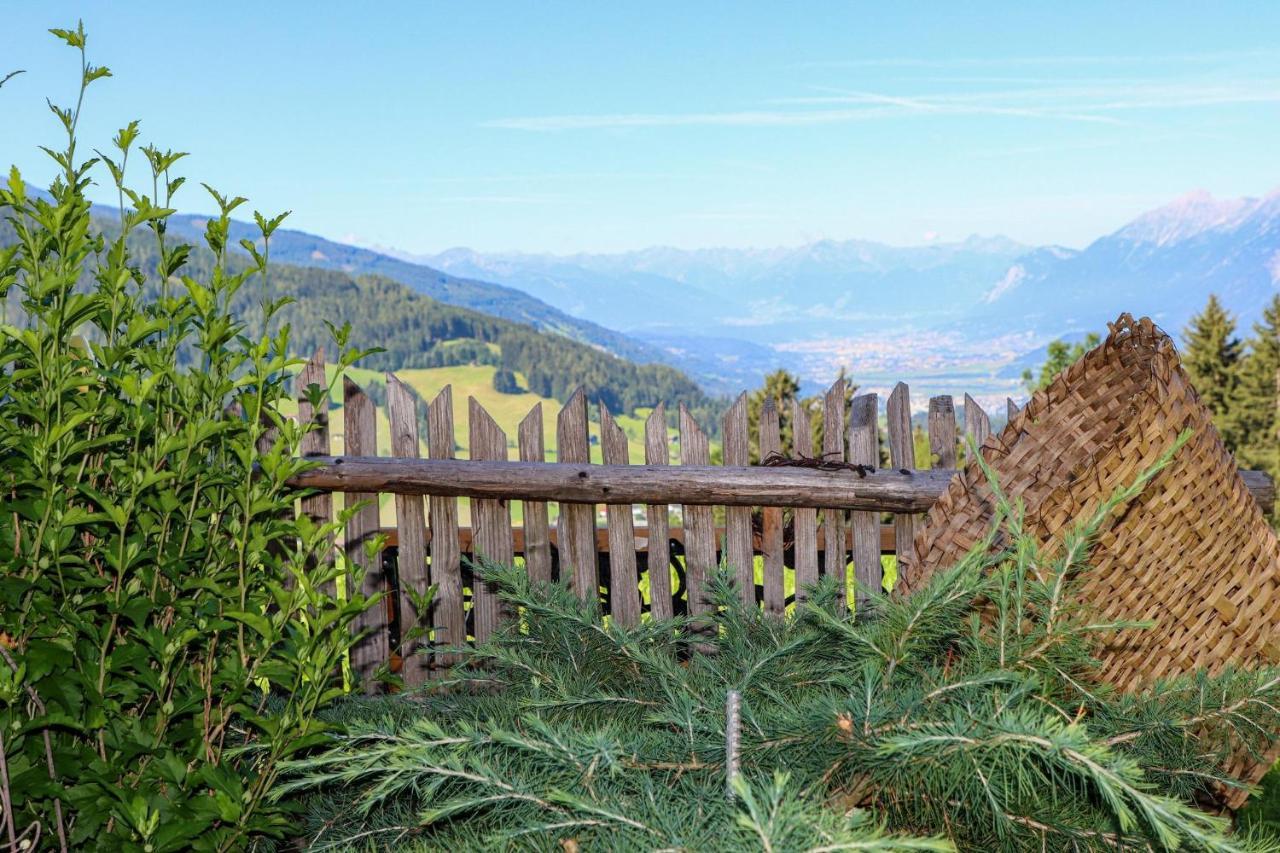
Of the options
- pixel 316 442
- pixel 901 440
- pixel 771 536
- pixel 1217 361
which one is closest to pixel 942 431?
pixel 901 440

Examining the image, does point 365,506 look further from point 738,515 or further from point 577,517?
point 738,515

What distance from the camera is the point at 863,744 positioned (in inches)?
45.8

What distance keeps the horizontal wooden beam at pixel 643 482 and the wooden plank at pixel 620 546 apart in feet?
0.39

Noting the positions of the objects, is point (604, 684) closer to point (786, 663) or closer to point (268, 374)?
point (786, 663)

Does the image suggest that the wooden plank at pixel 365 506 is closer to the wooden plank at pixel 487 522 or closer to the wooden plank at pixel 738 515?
the wooden plank at pixel 487 522

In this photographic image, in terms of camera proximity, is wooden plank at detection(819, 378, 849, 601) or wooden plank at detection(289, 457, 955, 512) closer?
wooden plank at detection(289, 457, 955, 512)

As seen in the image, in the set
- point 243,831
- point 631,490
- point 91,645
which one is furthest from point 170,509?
point 631,490

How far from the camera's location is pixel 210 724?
80.7 inches

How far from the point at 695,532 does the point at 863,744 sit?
10.4 ft

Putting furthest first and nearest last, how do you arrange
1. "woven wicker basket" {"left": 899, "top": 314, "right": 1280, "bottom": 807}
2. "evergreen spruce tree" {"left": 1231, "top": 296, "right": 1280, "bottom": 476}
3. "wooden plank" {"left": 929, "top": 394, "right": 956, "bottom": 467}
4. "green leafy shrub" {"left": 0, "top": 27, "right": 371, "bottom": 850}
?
"evergreen spruce tree" {"left": 1231, "top": 296, "right": 1280, "bottom": 476}
"wooden plank" {"left": 929, "top": 394, "right": 956, "bottom": 467}
"green leafy shrub" {"left": 0, "top": 27, "right": 371, "bottom": 850}
"woven wicker basket" {"left": 899, "top": 314, "right": 1280, "bottom": 807}

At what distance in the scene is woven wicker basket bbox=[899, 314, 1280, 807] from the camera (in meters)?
1.59

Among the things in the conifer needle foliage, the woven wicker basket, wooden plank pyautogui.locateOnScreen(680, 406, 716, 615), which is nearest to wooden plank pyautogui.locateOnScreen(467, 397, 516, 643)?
wooden plank pyautogui.locateOnScreen(680, 406, 716, 615)

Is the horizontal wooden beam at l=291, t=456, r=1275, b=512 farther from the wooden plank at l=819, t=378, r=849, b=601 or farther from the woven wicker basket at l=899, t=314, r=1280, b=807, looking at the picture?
the woven wicker basket at l=899, t=314, r=1280, b=807

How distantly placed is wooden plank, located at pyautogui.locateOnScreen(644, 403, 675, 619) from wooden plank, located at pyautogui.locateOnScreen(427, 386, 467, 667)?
2.79 feet
